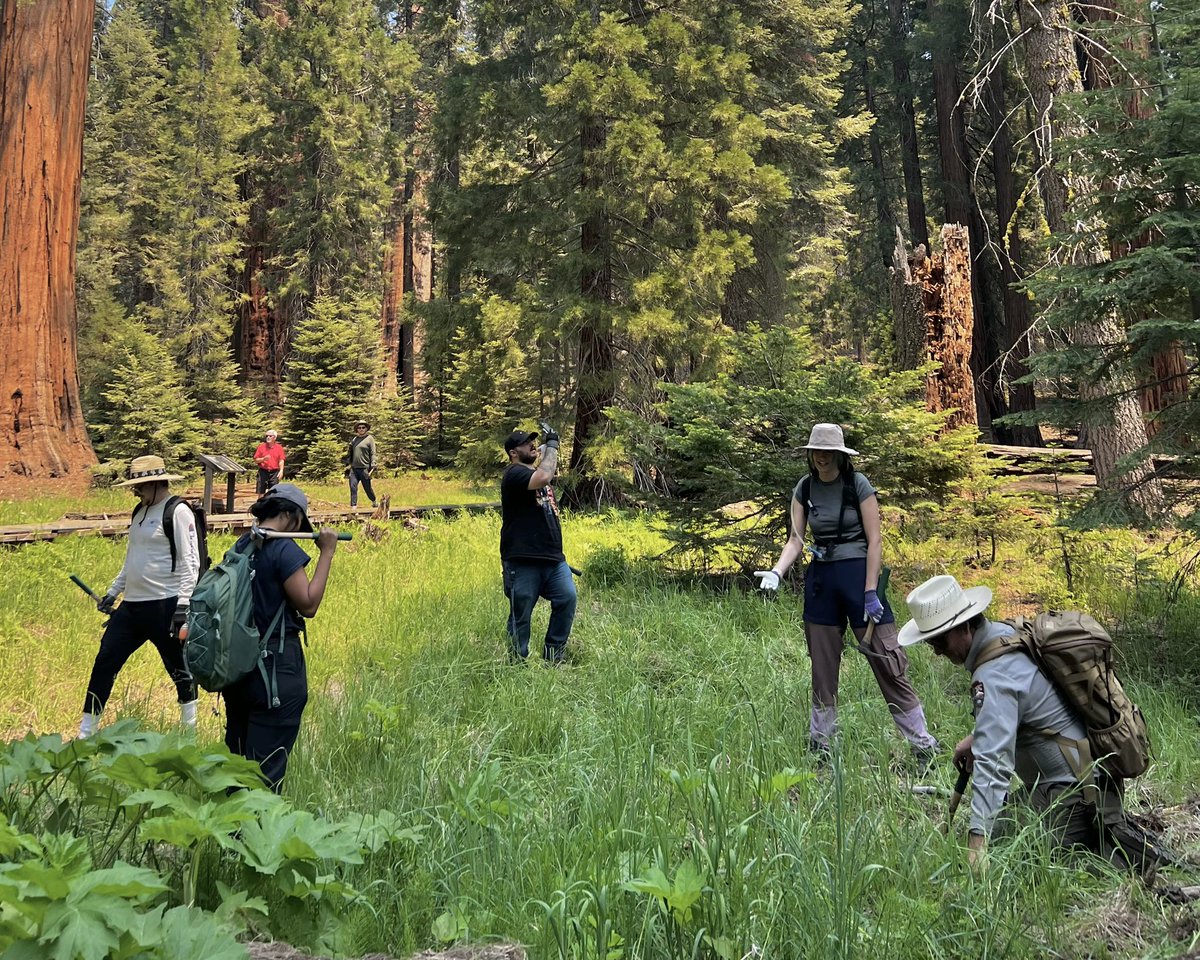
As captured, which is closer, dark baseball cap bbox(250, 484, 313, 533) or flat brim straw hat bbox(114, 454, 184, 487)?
dark baseball cap bbox(250, 484, 313, 533)

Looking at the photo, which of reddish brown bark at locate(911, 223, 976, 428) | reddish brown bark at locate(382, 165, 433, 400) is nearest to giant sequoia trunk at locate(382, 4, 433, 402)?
reddish brown bark at locate(382, 165, 433, 400)

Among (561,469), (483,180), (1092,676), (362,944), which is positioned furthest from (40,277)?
(1092,676)

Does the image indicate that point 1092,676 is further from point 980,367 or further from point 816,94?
point 980,367

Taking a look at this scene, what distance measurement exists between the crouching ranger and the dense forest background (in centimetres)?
312

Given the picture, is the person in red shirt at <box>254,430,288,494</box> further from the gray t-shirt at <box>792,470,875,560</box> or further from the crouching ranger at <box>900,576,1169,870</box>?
the crouching ranger at <box>900,576,1169,870</box>

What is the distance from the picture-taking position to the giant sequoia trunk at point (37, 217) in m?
14.9

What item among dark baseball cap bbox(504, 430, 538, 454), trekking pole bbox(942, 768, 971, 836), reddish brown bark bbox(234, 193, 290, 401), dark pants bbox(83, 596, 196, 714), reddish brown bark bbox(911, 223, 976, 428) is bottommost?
trekking pole bbox(942, 768, 971, 836)

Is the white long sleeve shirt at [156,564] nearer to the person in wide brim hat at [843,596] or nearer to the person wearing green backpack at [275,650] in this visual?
the person wearing green backpack at [275,650]

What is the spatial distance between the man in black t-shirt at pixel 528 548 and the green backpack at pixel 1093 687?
11.4 feet

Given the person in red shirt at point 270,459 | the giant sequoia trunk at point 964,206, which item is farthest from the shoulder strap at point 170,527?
the giant sequoia trunk at point 964,206

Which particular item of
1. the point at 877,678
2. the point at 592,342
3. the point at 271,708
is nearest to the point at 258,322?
the point at 592,342

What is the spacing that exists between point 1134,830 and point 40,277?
17.5 meters

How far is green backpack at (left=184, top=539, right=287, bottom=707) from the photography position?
338cm

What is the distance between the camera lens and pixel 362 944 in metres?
2.63
